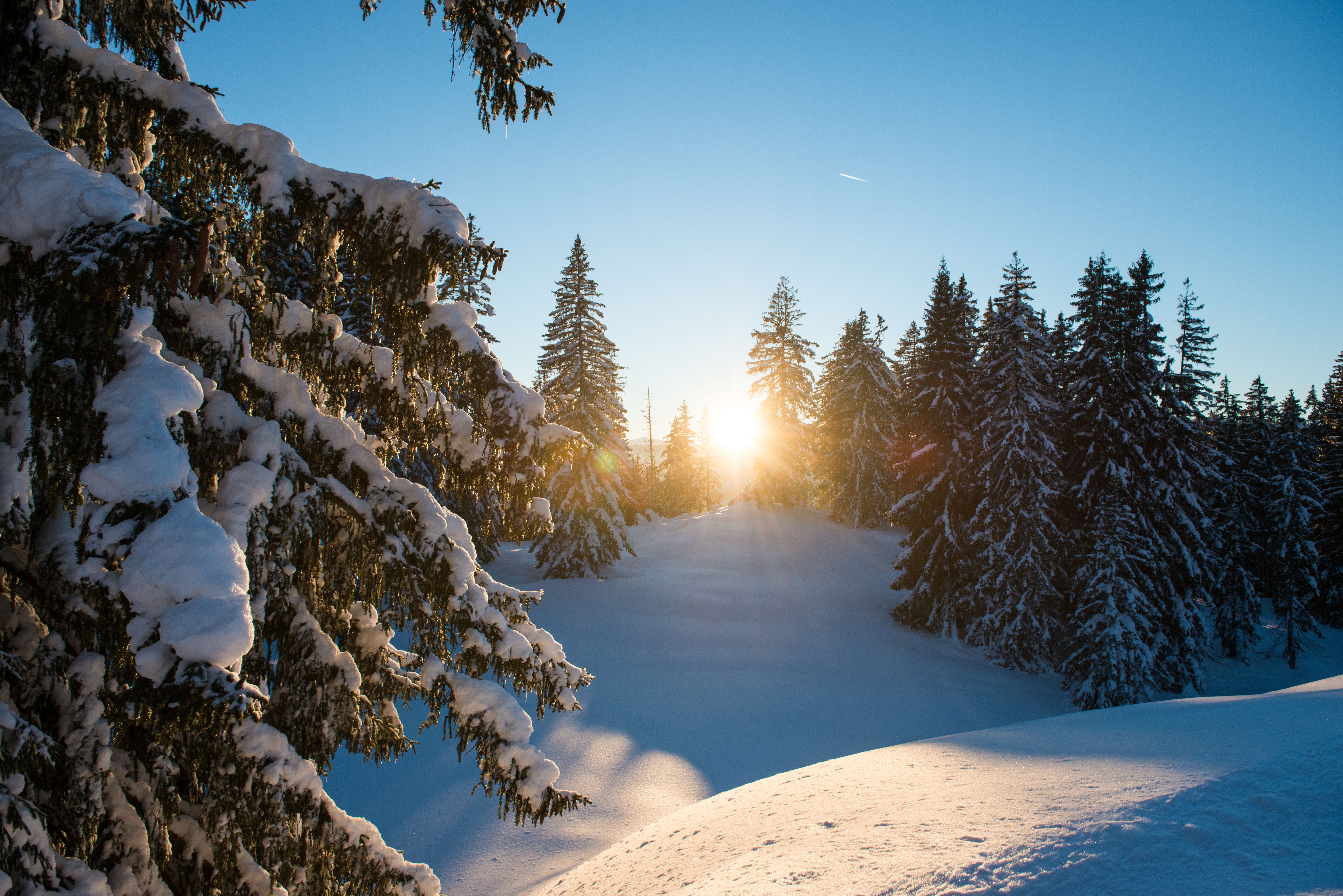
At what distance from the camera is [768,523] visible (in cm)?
3198

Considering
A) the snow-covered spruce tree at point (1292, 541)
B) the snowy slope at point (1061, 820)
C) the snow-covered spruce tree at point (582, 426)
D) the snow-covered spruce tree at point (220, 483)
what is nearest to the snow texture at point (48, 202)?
the snow-covered spruce tree at point (220, 483)

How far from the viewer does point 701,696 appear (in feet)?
45.9

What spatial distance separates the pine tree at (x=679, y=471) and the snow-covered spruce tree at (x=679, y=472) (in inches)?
0.8

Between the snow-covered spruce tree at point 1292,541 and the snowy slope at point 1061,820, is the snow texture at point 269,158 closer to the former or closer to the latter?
the snowy slope at point 1061,820

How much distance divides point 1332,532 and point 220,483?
39.0m

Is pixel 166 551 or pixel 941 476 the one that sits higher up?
pixel 941 476

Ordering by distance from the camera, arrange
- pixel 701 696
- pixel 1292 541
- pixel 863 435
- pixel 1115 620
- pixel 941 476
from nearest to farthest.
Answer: pixel 701 696, pixel 1115 620, pixel 941 476, pixel 1292 541, pixel 863 435

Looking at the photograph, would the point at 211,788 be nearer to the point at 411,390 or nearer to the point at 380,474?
the point at 380,474

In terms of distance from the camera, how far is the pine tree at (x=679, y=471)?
50.2 meters

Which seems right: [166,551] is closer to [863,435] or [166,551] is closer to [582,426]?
[582,426]

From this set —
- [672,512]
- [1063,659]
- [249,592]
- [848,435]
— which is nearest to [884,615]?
[1063,659]

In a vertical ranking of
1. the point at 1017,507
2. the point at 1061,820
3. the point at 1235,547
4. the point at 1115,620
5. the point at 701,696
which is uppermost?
the point at 1017,507

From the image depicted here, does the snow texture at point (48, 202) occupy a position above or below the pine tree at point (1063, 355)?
below

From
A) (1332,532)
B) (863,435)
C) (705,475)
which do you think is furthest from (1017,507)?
(705,475)
